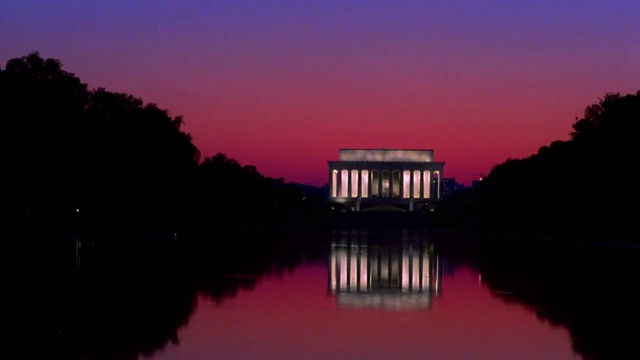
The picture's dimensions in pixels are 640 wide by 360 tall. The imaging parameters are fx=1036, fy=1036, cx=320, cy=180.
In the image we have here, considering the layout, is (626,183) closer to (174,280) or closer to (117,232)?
(117,232)

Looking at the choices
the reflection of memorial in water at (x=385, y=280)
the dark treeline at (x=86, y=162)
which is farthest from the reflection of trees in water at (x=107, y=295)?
the dark treeline at (x=86, y=162)

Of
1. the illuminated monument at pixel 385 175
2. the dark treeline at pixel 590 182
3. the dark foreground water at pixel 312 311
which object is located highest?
the illuminated monument at pixel 385 175

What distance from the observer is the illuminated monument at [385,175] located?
176875 millimetres

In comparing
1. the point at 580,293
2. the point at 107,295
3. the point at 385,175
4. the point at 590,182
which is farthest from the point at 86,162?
the point at 385,175

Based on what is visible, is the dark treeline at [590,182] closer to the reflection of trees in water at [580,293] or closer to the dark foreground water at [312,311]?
the reflection of trees in water at [580,293]

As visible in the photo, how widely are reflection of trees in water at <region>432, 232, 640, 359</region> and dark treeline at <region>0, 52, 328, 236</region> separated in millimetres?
26449

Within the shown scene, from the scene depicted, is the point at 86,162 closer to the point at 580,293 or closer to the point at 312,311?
the point at 580,293

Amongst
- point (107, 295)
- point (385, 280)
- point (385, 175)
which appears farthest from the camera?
point (385, 175)

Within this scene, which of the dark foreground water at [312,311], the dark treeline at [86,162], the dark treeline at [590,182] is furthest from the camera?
the dark treeline at [590,182]

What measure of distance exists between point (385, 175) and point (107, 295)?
15984cm

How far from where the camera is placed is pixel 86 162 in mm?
61125

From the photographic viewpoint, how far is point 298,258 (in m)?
38.6

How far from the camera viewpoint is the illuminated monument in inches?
6964

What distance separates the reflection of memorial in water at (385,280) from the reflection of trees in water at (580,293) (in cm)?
161
